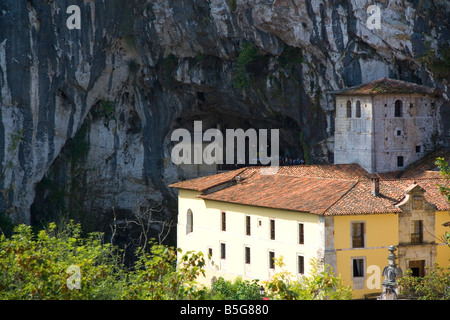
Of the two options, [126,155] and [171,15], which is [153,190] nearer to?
[126,155]

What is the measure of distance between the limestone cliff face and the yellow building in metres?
8.13

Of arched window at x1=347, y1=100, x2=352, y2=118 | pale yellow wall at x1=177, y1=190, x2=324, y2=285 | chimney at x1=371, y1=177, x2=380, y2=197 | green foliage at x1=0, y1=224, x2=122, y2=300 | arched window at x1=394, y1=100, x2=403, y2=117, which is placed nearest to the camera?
green foliage at x1=0, y1=224, x2=122, y2=300

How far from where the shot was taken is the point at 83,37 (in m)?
65.1

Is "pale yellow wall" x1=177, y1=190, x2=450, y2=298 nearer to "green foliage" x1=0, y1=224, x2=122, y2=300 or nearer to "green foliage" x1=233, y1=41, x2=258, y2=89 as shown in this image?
"green foliage" x1=233, y1=41, x2=258, y2=89

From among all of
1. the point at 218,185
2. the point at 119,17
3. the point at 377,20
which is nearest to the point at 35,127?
the point at 119,17

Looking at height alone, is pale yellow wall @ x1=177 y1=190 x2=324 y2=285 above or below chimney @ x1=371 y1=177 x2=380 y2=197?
below

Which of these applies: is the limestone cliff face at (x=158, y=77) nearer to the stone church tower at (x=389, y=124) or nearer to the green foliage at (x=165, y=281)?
the stone church tower at (x=389, y=124)

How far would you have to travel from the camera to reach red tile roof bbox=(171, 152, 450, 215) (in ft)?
157

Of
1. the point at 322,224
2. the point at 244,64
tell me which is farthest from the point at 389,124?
the point at 322,224

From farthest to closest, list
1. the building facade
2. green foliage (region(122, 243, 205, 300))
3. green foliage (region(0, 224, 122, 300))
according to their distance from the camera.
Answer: the building facade → green foliage (region(0, 224, 122, 300)) → green foliage (region(122, 243, 205, 300))

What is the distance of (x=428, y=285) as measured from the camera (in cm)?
4328

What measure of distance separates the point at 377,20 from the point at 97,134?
62.6 feet

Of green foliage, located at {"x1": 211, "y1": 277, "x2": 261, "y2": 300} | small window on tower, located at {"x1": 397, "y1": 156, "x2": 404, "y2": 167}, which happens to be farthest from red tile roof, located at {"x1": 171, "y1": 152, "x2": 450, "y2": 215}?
green foliage, located at {"x1": 211, "y1": 277, "x2": 261, "y2": 300}

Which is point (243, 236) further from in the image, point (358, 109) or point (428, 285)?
point (358, 109)
